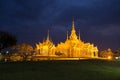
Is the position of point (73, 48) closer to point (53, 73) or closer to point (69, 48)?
point (69, 48)

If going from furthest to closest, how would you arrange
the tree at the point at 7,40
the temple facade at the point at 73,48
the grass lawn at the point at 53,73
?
the temple facade at the point at 73,48 < the tree at the point at 7,40 < the grass lawn at the point at 53,73

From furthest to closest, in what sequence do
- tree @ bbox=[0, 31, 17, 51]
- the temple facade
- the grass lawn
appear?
the temple facade
tree @ bbox=[0, 31, 17, 51]
the grass lawn

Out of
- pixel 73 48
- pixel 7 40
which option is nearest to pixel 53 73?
pixel 7 40

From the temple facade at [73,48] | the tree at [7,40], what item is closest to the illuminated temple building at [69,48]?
the temple facade at [73,48]

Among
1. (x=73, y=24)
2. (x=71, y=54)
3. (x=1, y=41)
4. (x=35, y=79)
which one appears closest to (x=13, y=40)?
(x=1, y=41)

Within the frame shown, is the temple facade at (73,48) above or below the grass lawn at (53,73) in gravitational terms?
above

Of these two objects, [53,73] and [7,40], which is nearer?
[53,73]

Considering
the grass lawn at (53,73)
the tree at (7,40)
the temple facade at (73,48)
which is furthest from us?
the temple facade at (73,48)

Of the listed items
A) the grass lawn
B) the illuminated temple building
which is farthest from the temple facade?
the grass lawn

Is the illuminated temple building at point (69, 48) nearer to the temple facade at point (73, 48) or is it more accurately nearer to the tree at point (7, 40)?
the temple facade at point (73, 48)

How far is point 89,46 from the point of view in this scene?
97.7 meters

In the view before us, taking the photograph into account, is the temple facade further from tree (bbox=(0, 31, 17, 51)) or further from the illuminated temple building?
tree (bbox=(0, 31, 17, 51))

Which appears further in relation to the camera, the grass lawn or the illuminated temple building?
the illuminated temple building

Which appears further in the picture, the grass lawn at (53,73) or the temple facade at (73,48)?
the temple facade at (73,48)
